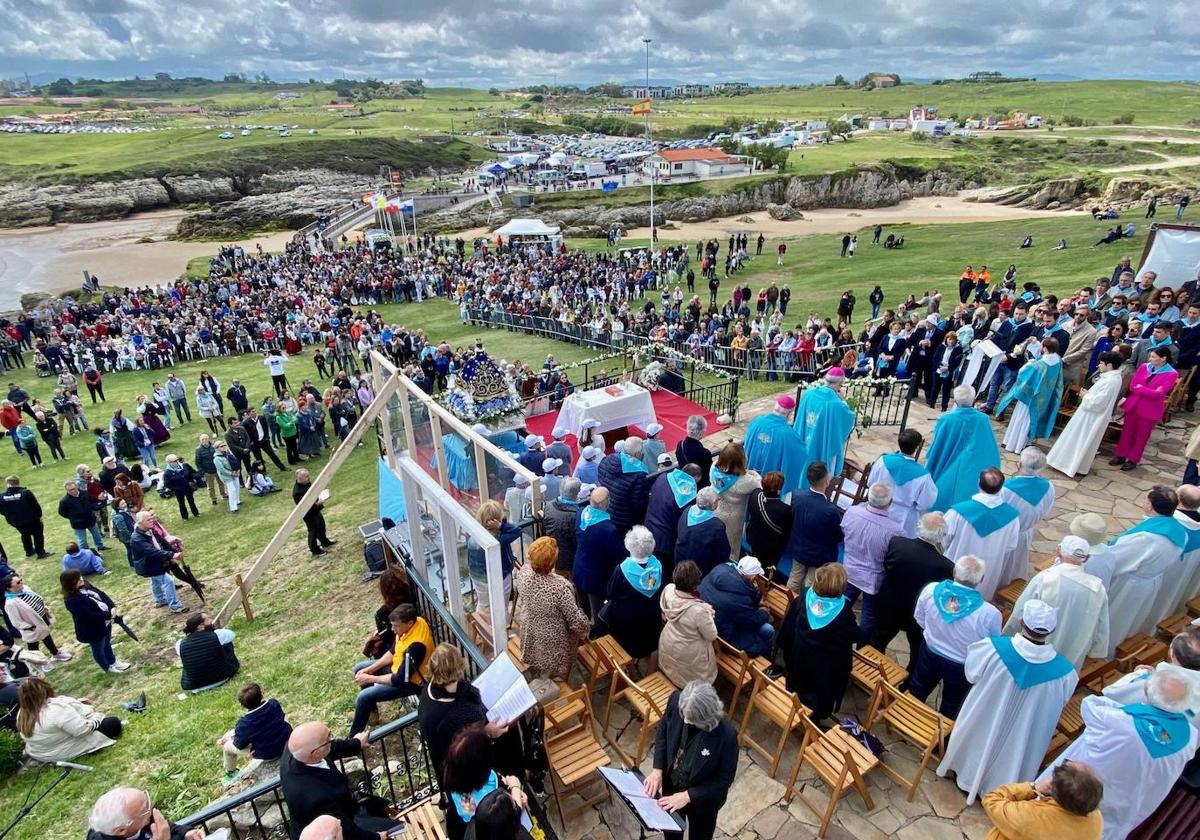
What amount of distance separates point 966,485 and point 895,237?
31765mm

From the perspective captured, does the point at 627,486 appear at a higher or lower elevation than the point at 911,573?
lower

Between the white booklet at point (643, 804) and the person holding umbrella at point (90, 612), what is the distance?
6.77 metres

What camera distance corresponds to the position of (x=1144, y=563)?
5.30m

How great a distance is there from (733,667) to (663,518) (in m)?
1.57

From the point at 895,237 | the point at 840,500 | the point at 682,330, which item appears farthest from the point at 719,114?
the point at 840,500

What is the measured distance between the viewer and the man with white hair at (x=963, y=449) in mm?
7254

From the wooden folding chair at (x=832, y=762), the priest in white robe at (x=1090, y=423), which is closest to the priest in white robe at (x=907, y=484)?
the wooden folding chair at (x=832, y=762)

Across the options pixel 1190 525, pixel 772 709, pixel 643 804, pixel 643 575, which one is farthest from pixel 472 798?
pixel 1190 525

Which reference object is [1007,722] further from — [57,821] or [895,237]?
[895,237]

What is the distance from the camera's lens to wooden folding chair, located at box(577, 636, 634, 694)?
5176 millimetres

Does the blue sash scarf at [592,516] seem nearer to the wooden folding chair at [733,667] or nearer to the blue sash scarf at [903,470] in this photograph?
the wooden folding chair at [733,667]

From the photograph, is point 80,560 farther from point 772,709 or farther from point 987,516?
point 987,516

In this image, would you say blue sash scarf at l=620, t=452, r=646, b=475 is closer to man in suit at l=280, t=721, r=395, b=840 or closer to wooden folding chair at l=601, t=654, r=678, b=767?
wooden folding chair at l=601, t=654, r=678, b=767

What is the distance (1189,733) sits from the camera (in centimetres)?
360
